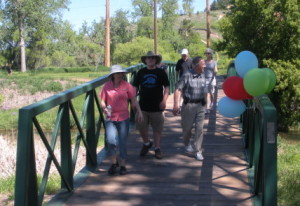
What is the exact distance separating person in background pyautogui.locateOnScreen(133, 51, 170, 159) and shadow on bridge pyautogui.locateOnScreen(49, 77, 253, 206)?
1.67 feet

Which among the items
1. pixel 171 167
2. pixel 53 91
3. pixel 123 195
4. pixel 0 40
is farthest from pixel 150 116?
pixel 0 40

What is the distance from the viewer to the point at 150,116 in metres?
6.12

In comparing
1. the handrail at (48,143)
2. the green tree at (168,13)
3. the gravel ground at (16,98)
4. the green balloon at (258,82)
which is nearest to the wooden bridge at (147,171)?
the handrail at (48,143)

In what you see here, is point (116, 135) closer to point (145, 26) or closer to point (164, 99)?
point (164, 99)

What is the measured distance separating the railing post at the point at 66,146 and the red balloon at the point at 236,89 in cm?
201

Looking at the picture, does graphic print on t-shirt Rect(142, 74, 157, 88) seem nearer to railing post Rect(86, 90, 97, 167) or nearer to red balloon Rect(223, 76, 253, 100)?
railing post Rect(86, 90, 97, 167)

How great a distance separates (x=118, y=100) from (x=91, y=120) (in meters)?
0.56

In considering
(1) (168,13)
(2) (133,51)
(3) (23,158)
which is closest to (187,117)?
(3) (23,158)

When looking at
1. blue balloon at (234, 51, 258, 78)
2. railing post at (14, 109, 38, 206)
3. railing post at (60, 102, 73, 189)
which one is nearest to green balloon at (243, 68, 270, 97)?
blue balloon at (234, 51, 258, 78)

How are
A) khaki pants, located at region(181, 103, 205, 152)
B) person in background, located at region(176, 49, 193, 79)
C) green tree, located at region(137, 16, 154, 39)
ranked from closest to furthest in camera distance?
1. khaki pants, located at region(181, 103, 205, 152)
2. person in background, located at region(176, 49, 193, 79)
3. green tree, located at region(137, 16, 154, 39)

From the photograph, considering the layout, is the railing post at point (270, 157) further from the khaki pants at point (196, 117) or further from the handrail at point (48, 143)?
the khaki pants at point (196, 117)

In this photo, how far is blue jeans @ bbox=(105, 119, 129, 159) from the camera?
5273mm

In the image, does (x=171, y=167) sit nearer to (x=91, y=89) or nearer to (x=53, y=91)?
(x=91, y=89)

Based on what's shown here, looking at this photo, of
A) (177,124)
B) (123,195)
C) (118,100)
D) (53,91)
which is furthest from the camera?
(53,91)
